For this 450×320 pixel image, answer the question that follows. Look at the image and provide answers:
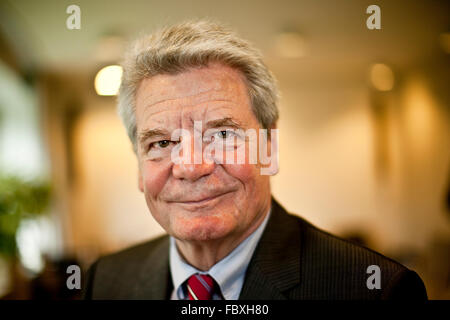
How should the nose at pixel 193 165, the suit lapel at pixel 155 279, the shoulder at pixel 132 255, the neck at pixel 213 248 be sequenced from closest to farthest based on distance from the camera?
the nose at pixel 193 165
the neck at pixel 213 248
the suit lapel at pixel 155 279
the shoulder at pixel 132 255

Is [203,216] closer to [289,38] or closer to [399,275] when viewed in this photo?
[399,275]

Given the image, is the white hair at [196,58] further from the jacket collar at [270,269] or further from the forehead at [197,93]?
the jacket collar at [270,269]

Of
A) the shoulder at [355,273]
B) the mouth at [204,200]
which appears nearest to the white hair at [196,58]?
the mouth at [204,200]

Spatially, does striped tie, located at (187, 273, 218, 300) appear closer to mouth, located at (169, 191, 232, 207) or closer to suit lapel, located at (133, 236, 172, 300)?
suit lapel, located at (133, 236, 172, 300)

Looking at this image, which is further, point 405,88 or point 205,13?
point 405,88

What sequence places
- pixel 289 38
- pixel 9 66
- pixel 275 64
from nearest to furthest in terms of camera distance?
pixel 275 64 < pixel 289 38 < pixel 9 66

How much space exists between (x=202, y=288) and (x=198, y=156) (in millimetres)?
380

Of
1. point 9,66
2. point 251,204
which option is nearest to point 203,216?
point 251,204

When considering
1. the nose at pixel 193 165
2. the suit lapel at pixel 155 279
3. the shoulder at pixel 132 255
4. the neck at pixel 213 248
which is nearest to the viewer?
the nose at pixel 193 165

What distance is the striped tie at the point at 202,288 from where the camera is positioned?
1.02 metres

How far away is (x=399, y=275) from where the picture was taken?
0.90 m

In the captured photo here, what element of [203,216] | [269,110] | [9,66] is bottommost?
[203,216]

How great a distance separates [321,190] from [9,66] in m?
2.98

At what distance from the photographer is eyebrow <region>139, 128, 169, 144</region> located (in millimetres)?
914
